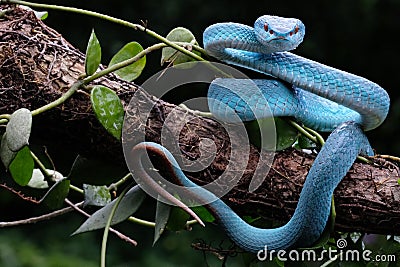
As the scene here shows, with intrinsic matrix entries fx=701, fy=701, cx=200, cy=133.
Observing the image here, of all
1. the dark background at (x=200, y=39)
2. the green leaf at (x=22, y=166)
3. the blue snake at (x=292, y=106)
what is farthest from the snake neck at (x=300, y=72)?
the dark background at (x=200, y=39)

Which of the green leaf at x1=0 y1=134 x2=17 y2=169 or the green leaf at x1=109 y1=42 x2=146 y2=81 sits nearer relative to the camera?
the green leaf at x1=0 y1=134 x2=17 y2=169

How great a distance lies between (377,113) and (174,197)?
1.34 feet

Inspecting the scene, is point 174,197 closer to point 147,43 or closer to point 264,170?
point 264,170

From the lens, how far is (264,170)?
114cm

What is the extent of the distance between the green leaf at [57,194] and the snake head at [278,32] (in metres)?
0.42

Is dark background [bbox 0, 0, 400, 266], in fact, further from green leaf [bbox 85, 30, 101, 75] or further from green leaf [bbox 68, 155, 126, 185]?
green leaf [bbox 85, 30, 101, 75]

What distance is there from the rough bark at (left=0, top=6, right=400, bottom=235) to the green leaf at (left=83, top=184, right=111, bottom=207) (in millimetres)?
152

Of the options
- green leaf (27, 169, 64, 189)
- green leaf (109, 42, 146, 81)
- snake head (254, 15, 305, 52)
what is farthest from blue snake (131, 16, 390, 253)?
green leaf (27, 169, 64, 189)

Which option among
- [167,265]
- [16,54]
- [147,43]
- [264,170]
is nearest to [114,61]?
[16,54]

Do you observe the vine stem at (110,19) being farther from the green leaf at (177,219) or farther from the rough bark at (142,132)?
the green leaf at (177,219)

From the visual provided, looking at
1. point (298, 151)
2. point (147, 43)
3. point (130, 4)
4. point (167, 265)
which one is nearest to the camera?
point (298, 151)

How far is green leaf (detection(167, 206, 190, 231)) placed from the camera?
119 cm

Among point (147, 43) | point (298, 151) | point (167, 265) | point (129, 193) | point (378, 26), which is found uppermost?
point (298, 151)

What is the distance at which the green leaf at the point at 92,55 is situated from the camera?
3.42ft
